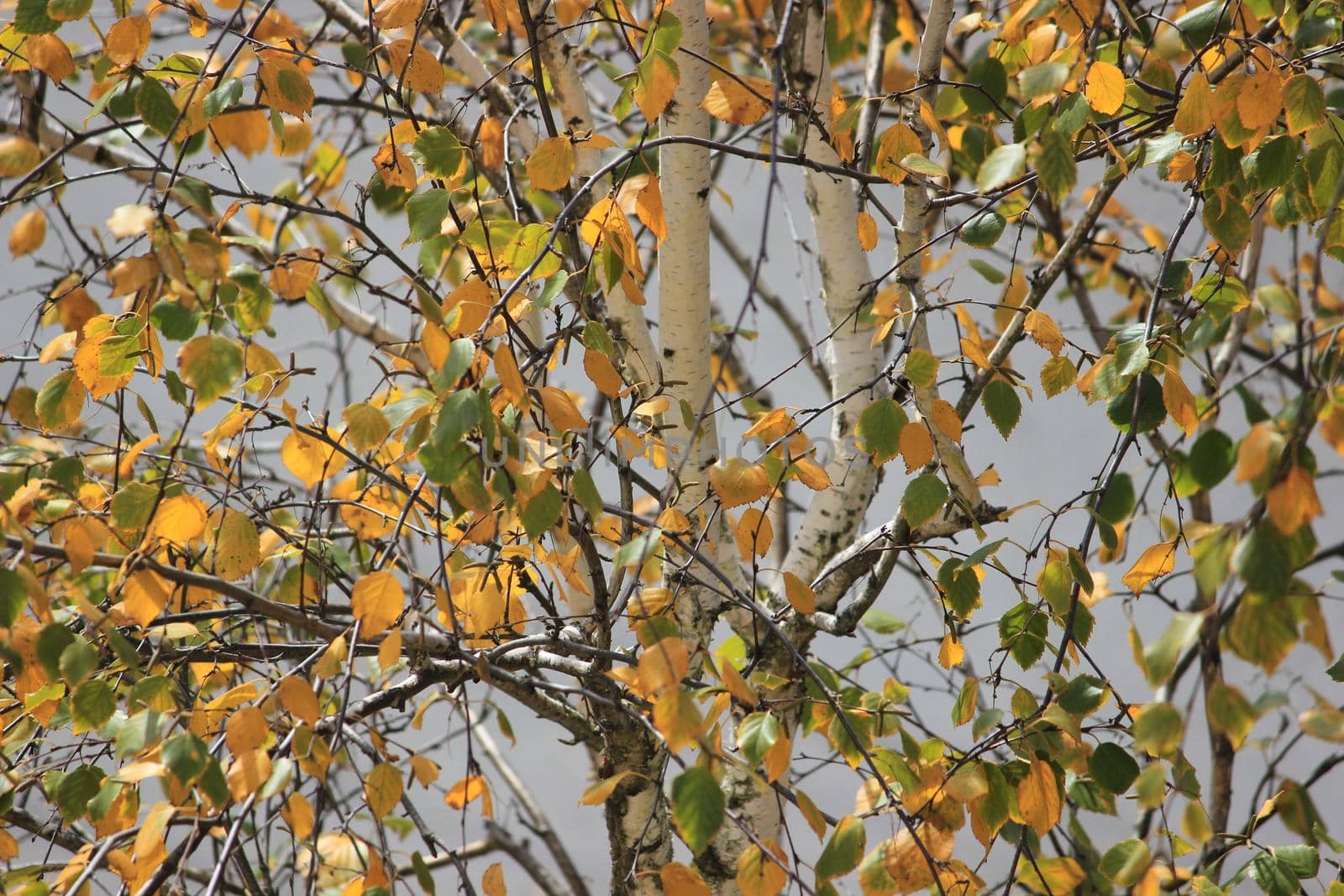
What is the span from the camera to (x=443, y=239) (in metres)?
0.87

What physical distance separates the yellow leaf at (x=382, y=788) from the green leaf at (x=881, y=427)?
38cm

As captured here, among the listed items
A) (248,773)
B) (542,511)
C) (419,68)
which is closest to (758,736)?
(542,511)

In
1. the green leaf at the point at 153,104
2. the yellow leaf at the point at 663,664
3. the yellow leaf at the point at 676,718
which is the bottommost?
the yellow leaf at the point at 676,718

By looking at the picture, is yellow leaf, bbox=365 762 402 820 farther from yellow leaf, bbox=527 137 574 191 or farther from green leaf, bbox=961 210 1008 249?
green leaf, bbox=961 210 1008 249

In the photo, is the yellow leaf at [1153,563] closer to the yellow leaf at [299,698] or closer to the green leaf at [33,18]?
the yellow leaf at [299,698]

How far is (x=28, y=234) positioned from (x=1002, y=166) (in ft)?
2.62

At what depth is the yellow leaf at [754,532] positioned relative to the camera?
2.65 ft

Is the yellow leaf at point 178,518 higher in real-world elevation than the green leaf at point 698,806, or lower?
higher

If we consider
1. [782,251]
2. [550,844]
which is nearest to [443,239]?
[550,844]

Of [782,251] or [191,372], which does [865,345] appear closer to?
[191,372]

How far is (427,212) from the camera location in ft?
2.15

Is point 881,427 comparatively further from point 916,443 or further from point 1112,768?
point 1112,768

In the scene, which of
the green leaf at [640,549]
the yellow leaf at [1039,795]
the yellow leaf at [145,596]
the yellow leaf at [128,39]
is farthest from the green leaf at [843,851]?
the yellow leaf at [128,39]

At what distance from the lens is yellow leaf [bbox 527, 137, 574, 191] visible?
2.27 ft
